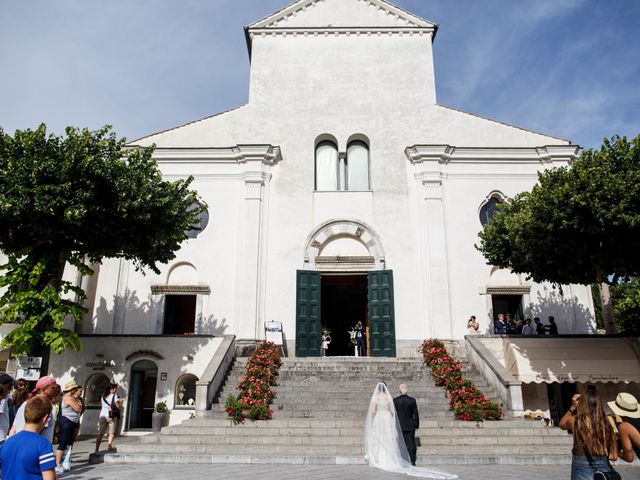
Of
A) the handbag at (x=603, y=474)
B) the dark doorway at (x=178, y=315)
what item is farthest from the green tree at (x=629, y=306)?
the dark doorway at (x=178, y=315)

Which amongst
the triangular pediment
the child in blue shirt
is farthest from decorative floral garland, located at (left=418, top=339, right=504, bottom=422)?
the triangular pediment

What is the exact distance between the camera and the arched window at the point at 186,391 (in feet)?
57.6

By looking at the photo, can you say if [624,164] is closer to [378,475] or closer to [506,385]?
[506,385]

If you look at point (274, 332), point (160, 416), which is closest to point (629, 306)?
point (274, 332)

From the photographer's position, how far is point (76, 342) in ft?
48.8

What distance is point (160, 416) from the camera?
1652 cm

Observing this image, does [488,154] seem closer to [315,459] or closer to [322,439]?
[322,439]

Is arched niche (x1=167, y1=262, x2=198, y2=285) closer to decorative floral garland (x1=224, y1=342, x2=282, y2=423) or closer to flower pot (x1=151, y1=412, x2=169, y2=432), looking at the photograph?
decorative floral garland (x1=224, y1=342, x2=282, y2=423)

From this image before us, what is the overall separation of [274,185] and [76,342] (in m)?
10.2

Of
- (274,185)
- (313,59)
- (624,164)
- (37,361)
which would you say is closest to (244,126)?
(274,185)

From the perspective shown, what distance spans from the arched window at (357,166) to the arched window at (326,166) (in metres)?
0.59

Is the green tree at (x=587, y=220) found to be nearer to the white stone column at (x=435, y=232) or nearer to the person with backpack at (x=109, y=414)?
the white stone column at (x=435, y=232)

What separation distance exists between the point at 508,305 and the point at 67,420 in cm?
1708

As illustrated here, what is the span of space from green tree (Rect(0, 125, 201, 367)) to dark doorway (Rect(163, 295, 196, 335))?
548 cm
